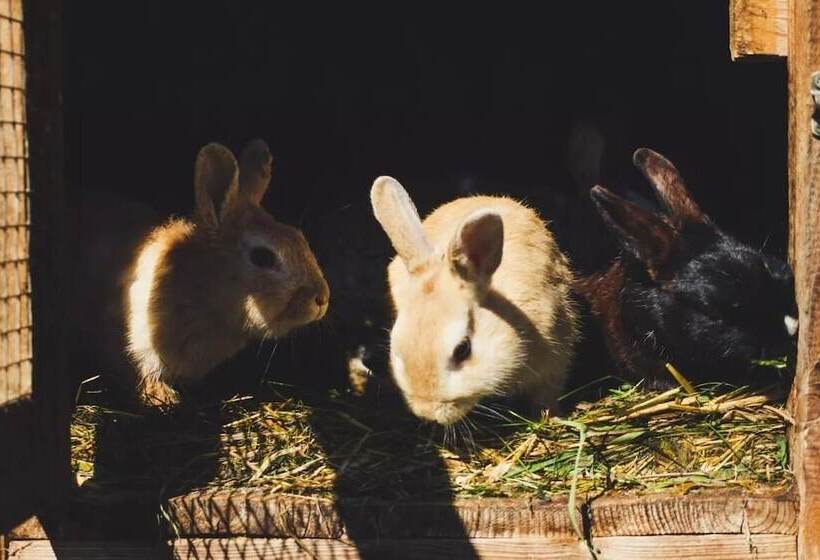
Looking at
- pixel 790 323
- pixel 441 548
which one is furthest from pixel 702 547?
pixel 790 323

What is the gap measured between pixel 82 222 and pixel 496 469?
6.99 feet

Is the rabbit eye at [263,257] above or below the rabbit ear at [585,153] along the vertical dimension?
below

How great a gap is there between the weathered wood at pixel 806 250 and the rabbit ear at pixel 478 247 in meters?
1.00

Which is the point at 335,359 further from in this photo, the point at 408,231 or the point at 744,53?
the point at 744,53

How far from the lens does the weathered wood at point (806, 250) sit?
12.4 feet

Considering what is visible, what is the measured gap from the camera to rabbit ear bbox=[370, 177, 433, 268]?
4516 mm

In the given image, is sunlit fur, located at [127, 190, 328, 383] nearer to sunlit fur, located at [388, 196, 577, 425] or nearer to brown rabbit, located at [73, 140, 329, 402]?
brown rabbit, located at [73, 140, 329, 402]

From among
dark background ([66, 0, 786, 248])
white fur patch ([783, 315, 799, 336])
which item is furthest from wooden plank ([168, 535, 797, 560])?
dark background ([66, 0, 786, 248])

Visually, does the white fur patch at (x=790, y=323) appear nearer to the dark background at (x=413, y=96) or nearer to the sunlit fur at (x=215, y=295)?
the dark background at (x=413, y=96)

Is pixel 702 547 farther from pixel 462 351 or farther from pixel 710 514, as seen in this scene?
pixel 462 351

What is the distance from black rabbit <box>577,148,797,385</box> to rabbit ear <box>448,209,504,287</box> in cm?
52

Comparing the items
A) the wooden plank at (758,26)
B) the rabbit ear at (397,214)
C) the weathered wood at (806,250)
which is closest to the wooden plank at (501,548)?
the weathered wood at (806,250)

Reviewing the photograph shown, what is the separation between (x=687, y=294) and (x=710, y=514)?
1086mm

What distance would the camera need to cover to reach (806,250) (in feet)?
12.7
